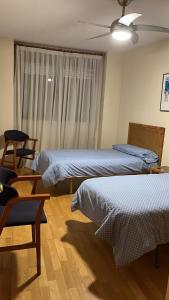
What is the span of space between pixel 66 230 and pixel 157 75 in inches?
113

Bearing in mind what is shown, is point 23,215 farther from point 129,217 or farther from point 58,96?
point 58,96

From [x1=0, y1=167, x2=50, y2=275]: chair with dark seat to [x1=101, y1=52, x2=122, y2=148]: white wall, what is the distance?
10.8 ft

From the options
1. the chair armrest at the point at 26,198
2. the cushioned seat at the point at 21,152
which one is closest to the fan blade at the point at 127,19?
the chair armrest at the point at 26,198

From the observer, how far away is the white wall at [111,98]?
5106mm

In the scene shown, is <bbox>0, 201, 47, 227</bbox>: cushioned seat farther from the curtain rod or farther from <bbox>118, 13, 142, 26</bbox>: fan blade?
the curtain rod

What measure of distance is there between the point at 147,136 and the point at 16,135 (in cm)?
237

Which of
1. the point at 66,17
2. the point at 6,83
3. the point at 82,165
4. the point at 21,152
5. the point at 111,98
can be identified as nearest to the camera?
the point at 66,17

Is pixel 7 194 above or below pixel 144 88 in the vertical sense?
below

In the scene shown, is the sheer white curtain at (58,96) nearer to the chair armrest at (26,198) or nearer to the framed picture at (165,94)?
the framed picture at (165,94)

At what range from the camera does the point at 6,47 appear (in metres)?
4.41

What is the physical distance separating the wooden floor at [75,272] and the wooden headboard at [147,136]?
6.20 ft

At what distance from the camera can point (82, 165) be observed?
358cm

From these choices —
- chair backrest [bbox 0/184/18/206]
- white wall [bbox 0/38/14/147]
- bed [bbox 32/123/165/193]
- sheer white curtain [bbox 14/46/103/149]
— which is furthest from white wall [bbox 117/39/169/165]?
chair backrest [bbox 0/184/18/206]

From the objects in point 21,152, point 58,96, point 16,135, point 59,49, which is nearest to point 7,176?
point 21,152
